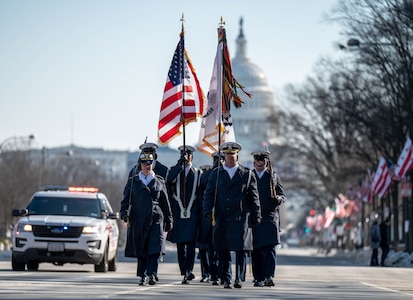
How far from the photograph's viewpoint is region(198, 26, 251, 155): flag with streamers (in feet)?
81.9

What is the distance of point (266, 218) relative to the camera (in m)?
22.7

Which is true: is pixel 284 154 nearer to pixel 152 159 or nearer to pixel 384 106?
pixel 384 106

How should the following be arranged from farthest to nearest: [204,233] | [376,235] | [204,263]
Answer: [376,235], [204,263], [204,233]

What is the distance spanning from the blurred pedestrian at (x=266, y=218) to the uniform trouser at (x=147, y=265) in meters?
1.68

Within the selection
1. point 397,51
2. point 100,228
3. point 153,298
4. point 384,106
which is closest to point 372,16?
point 397,51

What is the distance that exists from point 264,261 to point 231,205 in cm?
161

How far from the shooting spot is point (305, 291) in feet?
74.1

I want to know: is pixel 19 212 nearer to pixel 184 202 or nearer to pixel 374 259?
pixel 184 202

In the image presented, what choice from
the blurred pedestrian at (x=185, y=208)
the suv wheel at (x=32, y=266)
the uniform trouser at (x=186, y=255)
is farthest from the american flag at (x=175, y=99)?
the suv wheel at (x=32, y=266)

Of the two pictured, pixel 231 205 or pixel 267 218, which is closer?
pixel 231 205

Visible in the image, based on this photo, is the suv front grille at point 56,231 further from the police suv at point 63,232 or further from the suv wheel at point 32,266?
the suv wheel at point 32,266

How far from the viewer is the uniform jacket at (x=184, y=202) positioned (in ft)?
76.1

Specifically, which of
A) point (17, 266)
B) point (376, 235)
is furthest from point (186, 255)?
point (376, 235)

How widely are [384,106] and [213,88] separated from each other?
3663cm
